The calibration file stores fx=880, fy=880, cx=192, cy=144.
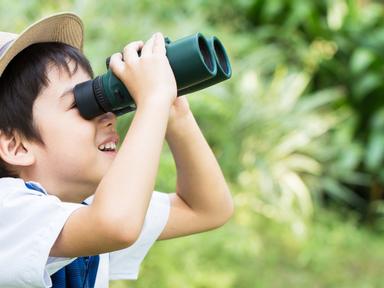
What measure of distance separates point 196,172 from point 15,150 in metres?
0.45

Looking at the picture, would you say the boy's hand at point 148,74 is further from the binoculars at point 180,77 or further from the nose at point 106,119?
the nose at point 106,119

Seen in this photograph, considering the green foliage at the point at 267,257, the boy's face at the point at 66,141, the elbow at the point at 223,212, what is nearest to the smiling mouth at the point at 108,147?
the boy's face at the point at 66,141

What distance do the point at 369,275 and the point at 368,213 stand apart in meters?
1.42

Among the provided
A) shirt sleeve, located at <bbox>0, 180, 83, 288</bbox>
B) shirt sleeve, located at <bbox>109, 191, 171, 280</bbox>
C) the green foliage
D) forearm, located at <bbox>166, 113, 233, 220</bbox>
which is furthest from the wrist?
the green foliage

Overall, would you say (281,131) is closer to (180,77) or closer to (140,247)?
(140,247)

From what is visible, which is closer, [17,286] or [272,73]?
[17,286]

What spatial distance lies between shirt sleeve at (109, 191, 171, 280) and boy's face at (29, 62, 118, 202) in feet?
0.90

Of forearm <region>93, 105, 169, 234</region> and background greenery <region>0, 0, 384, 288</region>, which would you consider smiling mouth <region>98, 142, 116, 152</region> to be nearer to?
forearm <region>93, 105, 169, 234</region>

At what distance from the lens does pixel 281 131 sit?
618 centimetres

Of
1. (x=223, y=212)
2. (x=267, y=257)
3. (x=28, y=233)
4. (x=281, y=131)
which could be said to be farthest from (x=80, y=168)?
(x=281, y=131)

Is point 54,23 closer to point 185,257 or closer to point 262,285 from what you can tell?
point 185,257

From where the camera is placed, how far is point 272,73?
674 centimetres

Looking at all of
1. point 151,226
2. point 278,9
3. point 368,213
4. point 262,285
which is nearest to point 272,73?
point 278,9

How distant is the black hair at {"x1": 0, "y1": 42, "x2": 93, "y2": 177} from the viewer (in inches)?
74.4
